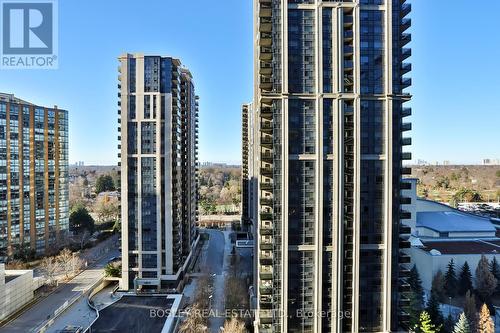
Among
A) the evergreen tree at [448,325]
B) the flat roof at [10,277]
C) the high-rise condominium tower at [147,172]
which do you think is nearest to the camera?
the evergreen tree at [448,325]

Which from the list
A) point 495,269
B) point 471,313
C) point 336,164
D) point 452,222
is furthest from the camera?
point 452,222

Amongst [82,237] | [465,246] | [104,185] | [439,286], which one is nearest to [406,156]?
[439,286]

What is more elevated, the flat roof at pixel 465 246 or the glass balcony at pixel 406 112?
the glass balcony at pixel 406 112

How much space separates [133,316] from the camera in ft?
75.0

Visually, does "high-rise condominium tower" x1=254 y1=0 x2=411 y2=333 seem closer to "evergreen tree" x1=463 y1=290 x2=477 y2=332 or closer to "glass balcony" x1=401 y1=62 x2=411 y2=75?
"glass balcony" x1=401 y1=62 x2=411 y2=75

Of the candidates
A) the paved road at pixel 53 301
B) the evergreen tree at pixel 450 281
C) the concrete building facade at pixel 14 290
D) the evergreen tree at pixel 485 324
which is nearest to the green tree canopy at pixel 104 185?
the paved road at pixel 53 301

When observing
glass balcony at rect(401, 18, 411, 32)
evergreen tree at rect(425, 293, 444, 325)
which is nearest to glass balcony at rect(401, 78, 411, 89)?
glass balcony at rect(401, 18, 411, 32)

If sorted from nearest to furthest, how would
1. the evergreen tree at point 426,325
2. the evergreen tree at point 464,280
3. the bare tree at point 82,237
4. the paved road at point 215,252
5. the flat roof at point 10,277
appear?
the evergreen tree at point 426,325, the flat roof at point 10,277, the evergreen tree at point 464,280, the paved road at point 215,252, the bare tree at point 82,237

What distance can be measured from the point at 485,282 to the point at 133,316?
3121 centimetres

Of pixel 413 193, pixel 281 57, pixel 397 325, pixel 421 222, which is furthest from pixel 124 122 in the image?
pixel 421 222

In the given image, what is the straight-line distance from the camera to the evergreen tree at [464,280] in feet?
95.7

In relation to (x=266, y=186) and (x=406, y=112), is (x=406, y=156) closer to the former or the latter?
(x=406, y=112)

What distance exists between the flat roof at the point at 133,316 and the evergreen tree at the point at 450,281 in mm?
25890

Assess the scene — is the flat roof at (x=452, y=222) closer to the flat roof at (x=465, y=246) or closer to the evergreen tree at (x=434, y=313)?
the flat roof at (x=465, y=246)
